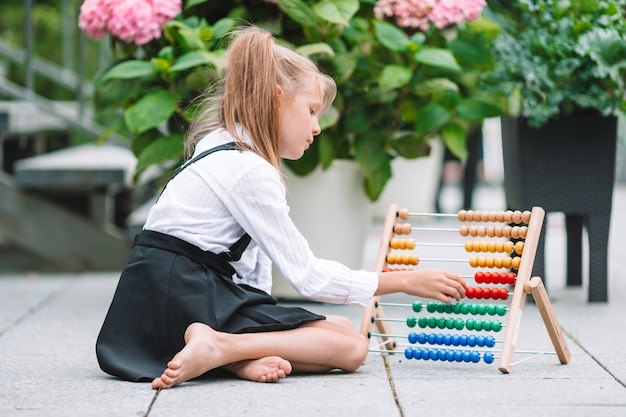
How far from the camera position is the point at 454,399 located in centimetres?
273

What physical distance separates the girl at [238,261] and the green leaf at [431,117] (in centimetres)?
137

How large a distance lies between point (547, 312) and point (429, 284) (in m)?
0.43

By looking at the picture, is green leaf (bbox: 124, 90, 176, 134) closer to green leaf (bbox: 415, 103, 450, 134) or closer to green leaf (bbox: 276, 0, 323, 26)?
green leaf (bbox: 276, 0, 323, 26)

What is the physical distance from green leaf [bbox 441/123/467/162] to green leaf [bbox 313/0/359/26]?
0.77 metres

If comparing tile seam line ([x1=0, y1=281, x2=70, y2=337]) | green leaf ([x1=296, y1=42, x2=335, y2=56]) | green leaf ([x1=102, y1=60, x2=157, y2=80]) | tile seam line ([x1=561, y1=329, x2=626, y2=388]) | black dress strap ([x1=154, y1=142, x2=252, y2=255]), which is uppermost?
green leaf ([x1=296, y1=42, x2=335, y2=56])

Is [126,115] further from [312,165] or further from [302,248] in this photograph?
[302,248]

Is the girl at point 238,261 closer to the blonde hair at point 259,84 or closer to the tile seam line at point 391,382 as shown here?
the blonde hair at point 259,84

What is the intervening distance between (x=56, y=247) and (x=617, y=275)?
3.38m

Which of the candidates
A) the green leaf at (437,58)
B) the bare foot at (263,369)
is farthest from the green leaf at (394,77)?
the bare foot at (263,369)

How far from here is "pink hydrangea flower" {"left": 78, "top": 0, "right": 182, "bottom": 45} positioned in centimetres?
Answer: 436

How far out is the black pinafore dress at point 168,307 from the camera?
303cm

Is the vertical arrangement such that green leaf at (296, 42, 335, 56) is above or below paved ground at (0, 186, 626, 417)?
above

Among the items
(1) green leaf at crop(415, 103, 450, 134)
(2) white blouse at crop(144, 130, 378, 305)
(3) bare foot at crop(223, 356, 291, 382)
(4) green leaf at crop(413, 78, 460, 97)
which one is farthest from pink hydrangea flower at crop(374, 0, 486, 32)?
(3) bare foot at crop(223, 356, 291, 382)

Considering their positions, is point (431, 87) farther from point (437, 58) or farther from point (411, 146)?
point (411, 146)
